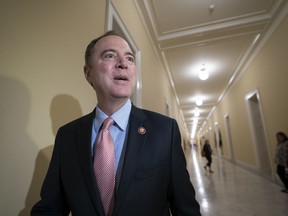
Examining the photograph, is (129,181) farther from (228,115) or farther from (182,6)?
(228,115)

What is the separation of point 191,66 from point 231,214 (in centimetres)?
487

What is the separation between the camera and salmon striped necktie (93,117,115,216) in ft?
2.43

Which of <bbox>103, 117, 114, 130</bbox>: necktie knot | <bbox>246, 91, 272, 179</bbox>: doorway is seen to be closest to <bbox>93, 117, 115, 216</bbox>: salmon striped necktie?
<bbox>103, 117, 114, 130</bbox>: necktie knot

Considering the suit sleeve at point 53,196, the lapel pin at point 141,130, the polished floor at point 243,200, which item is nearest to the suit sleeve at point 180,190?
the lapel pin at point 141,130

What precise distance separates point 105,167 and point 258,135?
23.7 feet

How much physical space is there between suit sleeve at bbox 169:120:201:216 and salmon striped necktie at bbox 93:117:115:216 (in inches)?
10.4

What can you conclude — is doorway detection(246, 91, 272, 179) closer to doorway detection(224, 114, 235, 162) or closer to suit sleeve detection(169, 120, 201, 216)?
doorway detection(224, 114, 235, 162)

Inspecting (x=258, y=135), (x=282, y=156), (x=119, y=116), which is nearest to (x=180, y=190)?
(x=119, y=116)

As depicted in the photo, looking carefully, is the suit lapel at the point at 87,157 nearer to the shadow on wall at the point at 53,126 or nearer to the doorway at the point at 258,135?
the shadow on wall at the point at 53,126

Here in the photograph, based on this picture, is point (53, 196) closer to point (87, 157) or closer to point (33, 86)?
point (87, 157)

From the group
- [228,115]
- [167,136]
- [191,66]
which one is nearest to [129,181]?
[167,136]

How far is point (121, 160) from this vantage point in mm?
822

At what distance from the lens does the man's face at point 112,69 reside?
94 cm

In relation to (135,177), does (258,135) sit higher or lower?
higher
